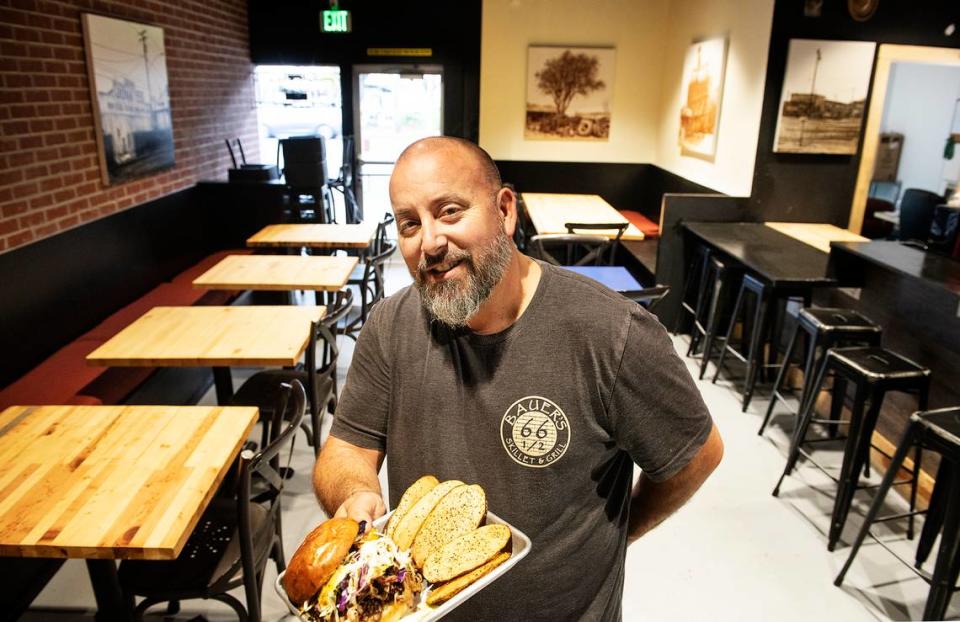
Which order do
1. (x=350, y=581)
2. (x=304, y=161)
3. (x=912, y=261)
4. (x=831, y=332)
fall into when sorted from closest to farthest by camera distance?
(x=350, y=581) < (x=912, y=261) < (x=831, y=332) < (x=304, y=161)

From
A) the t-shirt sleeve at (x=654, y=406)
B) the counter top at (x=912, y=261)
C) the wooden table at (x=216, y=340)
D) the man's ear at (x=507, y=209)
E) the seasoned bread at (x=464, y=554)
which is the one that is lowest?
the wooden table at (x=216, y=340)

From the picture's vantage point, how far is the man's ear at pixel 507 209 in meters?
1.10

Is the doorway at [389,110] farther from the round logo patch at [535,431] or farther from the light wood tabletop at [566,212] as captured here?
the round logo patch at [535,431]

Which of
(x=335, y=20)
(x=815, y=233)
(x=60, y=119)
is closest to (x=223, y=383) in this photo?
(x=60, y=119)

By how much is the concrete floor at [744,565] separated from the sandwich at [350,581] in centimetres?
174

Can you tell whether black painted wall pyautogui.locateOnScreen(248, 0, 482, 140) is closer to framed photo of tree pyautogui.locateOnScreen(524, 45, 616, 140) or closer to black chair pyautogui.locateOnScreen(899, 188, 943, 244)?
framed photo of tree pyautogui.locateOnScreen(524, 45, 616, 140)

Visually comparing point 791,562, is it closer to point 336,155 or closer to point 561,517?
point 561,517

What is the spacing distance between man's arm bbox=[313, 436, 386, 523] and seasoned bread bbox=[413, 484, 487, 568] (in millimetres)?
107

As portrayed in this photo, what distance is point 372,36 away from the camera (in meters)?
6.97

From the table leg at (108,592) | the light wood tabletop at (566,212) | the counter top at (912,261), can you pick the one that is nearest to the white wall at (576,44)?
the light wood tabletop at (566,212)

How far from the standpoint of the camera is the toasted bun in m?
0.82

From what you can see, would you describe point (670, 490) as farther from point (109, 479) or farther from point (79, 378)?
point (79, 378)

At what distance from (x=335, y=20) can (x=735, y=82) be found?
4115 mm

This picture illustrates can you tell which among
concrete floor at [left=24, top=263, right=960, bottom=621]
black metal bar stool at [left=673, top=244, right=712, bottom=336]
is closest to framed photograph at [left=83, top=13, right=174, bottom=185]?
concrete floor at [left=24, top=263, right=960, bottom=621]
